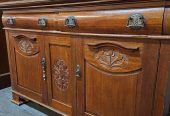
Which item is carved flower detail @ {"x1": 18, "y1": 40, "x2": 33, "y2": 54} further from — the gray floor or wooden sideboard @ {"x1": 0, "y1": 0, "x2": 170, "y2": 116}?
the gray floor

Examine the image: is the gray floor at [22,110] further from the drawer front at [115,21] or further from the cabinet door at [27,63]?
the drawer front at [115,21]

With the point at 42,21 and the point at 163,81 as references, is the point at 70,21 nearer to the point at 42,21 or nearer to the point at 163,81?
the point at 42,21

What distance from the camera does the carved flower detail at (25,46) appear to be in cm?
126

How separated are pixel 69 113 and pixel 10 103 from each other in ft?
2.17

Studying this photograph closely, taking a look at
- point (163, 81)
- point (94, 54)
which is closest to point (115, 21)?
point (94, 54)

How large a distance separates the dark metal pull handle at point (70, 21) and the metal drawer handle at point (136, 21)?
0.99 feet

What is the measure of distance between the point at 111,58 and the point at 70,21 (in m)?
0.29

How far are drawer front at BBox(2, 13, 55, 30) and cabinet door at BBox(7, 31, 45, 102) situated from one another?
6 cm

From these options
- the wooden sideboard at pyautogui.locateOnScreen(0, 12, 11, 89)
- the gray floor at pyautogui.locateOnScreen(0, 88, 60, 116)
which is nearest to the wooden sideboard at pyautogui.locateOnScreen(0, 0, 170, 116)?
the gray floor at pyautogui.locateOnScreen(0, 88, 60, 116)

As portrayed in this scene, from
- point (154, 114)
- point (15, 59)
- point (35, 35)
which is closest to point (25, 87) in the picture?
point (15, 59)

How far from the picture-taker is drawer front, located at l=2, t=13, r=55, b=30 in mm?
1086

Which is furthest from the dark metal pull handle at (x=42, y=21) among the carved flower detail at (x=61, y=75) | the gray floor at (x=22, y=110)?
the gray floor at (x=22, y=110)

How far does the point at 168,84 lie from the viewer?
771 mm

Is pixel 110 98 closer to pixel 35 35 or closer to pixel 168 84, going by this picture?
pixel 168 84
